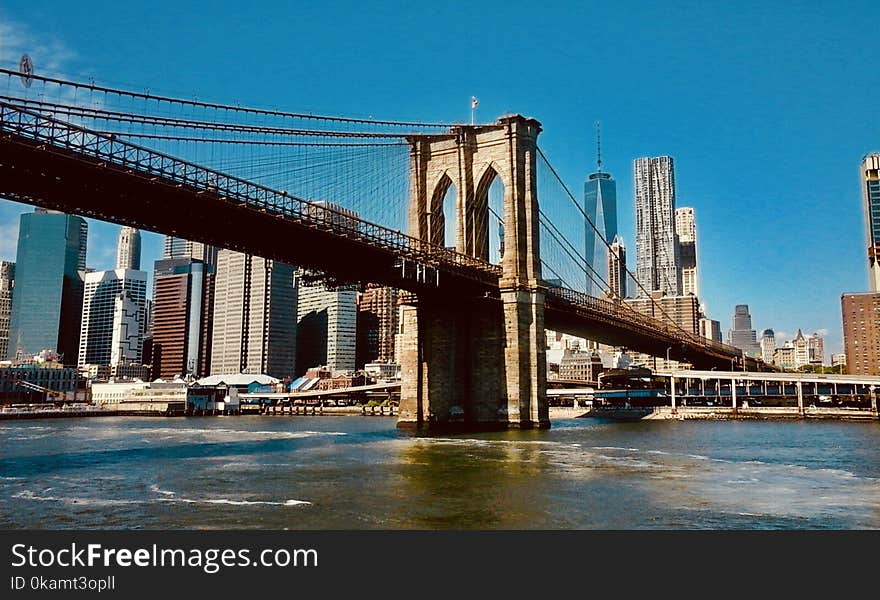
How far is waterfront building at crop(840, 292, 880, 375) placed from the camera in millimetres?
156500

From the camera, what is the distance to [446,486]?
26906mm

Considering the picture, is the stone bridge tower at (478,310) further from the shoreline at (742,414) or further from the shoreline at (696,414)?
the shoreline at (742,414)

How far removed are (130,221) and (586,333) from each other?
182ft

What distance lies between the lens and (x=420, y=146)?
2559 inches

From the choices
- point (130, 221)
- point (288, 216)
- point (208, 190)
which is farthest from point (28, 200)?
point (288, 216)

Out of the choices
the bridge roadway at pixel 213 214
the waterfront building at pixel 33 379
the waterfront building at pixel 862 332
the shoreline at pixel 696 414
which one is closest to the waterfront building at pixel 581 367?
the waterfront building at pixel 862 332

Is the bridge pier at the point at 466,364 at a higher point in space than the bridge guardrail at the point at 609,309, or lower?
lower

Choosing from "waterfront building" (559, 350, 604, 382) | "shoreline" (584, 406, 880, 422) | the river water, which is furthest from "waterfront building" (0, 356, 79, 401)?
the river water

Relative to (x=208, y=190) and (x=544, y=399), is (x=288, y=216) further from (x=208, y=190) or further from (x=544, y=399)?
(x=544, y=399)

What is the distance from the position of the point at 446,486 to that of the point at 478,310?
35204 millimetres

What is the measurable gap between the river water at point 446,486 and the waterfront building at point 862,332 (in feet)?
415

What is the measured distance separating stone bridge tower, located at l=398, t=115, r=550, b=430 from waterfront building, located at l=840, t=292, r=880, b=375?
12277 cm

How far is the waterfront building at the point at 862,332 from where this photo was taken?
156 meters

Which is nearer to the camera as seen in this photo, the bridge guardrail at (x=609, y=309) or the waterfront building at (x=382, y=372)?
the bridge guardrail at (x=609, y=309)
